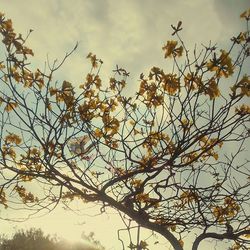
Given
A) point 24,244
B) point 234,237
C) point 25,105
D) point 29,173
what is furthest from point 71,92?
point 24,244

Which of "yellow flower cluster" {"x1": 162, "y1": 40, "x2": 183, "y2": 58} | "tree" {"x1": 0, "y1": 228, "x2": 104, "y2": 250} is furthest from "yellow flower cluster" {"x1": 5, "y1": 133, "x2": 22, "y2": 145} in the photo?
"tree" {"x1": 0, "y1": 228, "x2": 104, "y2": 250}

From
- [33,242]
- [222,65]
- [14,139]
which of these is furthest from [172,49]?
[33,242]

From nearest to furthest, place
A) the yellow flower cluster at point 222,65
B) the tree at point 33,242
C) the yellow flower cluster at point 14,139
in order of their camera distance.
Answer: the yellow flower cluster at point 222,65
the yellow flower cluster at point 14,139
the tree at point 33,242

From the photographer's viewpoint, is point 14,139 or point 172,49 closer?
point 172,49

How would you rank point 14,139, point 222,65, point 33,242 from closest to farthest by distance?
point 222,65
point 14,139
point 33,242

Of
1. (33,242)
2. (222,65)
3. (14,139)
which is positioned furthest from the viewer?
(33,242)

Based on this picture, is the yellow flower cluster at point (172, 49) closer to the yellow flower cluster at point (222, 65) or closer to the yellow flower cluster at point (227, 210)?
the yellow flower cluster at point (222, 65)

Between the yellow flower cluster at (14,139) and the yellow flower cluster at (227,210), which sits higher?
the yellow flower cluster at (14,139)

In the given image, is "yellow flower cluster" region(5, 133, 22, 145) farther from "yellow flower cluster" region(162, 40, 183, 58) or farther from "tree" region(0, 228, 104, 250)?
"tree" region(0, 228, 104, 250)

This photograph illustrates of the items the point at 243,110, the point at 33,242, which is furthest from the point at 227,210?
the point at 33,242

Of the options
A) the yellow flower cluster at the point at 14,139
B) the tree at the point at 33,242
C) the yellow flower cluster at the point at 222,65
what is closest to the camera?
the yellow flower cluster at the point at 222,65

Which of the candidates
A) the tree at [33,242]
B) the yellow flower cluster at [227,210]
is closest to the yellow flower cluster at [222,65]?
the yellow flower cluster at [227,210]

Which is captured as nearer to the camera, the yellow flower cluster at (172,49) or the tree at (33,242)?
the yellow flower cluster at (172,49)

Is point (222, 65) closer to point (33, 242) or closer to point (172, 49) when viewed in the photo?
point (172, 49)
